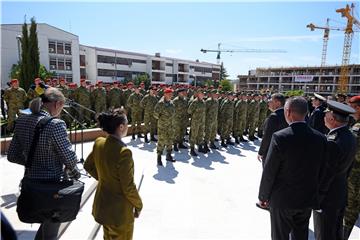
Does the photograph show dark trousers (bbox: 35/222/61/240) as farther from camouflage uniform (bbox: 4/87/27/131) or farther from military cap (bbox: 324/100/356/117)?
camouflage uniform (bbox: 4/87/27/131)

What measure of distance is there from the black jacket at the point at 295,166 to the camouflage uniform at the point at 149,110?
6569 mm

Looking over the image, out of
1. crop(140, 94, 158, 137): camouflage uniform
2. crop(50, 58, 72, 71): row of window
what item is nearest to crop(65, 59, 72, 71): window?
crop(50, 58, 72, 71): row of window

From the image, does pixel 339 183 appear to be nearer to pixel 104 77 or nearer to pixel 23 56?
pixel 23 56

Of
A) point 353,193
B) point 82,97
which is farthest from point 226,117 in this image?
point 353,193

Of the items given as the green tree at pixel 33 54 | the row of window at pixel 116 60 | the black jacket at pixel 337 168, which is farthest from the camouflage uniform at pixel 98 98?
the row of window at pixel 116 60

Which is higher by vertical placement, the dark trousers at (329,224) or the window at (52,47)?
the window at (52,47)

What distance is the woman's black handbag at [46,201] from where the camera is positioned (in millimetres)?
2168

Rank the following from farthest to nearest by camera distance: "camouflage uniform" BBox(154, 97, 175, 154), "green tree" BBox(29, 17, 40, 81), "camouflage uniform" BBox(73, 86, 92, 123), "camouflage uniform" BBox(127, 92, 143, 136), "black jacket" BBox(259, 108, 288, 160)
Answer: "green tree" BBox(29, 17, 40, 81) < "camouflage uniform" BBox(73, 86, 92, 123) < "camouflage uniform" BBox(127, 92, 143, 136) < "camouflage uniform" BBox(154, 97, 175, 154) < "black jacket" BBox(259, 108, 288, 160)

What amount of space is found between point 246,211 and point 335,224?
1.68 m

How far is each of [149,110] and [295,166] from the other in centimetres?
674

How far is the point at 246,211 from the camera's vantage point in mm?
4250

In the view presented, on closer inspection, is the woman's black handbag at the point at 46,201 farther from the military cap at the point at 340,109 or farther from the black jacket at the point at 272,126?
the black jacket at the point at 272,126

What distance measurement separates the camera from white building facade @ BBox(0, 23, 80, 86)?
35906mm

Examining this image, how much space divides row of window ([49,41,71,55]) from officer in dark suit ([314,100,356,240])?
139ft
